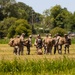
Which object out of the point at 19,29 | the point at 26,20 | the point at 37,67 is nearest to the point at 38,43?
the point at 37,67

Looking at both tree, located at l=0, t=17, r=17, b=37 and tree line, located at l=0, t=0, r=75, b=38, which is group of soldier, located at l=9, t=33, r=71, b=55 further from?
tree, located at l=0, t=17, r=17, b=37

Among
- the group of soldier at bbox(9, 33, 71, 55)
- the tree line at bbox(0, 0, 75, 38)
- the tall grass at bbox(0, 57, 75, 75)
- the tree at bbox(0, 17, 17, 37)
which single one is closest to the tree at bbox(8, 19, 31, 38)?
the tree line at bbox(0, 0, 75, 38)

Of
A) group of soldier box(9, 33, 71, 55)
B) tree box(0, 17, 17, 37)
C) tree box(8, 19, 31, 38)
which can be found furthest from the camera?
tree box(0, 17, 17, 37)

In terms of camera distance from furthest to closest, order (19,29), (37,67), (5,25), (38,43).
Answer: (5,25), (19,29), (38,43), (37,67)

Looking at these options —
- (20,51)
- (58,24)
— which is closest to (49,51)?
(20,51)

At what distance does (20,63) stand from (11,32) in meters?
65.6

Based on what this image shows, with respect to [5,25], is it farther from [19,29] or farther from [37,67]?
[37,67]

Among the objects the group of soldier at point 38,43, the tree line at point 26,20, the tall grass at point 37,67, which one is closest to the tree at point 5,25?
the tree line at point 26,20

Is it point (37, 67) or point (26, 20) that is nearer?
point (37, 67)

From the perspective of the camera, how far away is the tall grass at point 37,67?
1952 centimetres

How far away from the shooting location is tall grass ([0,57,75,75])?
1952cm

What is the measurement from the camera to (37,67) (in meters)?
20.0

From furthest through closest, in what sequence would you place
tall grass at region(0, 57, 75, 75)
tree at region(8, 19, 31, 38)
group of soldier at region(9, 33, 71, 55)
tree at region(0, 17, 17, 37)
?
1. tree at region(0, 17, 17, 37)
2. tree at region(8, 19, 31, 38)
3. group of soldier at region(9, 33, 71, 55)
4. tall grass at region(0, 57, 75, 75)

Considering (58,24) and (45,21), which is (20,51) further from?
(45,21)
